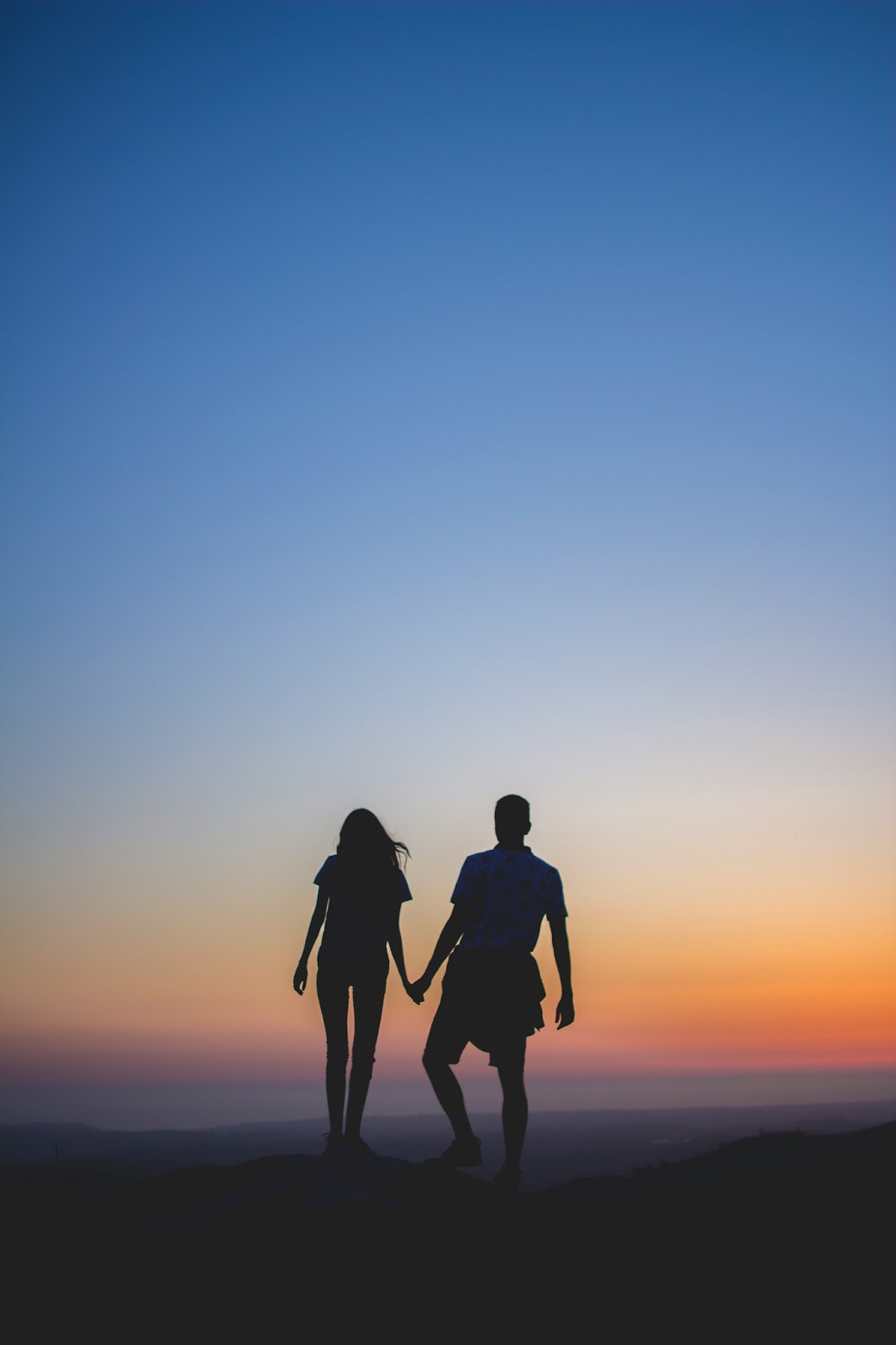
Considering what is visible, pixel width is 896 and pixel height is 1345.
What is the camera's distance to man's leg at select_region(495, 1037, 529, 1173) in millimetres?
7340

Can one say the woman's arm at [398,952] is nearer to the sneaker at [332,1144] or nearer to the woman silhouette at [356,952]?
the woman silhouette at [356,952]

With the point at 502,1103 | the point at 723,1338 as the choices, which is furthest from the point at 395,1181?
the point at 723,1338

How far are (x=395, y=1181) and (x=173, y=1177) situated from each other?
2.42 metres

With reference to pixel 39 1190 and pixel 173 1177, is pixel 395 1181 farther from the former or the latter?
pixel 39 1190

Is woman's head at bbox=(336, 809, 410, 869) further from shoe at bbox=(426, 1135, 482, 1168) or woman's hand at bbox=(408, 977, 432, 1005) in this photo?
shoe at bbox=(426, 1135, 482, 1168)

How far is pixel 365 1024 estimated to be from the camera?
8.11 meters

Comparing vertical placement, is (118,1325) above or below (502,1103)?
below

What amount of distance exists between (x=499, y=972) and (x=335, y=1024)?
138 cm

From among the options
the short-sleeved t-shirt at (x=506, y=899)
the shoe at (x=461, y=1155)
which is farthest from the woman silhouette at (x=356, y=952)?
the shoe at (x=461, y=1155)

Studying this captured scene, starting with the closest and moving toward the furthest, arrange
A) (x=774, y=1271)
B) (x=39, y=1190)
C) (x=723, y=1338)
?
(x=723, y=1338) → (x=774, y=1271) → (x=39, y=1190)

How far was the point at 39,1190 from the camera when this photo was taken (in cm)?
879

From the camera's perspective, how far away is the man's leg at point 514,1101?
24.1 ft

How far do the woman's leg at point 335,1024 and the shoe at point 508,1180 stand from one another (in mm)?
1415

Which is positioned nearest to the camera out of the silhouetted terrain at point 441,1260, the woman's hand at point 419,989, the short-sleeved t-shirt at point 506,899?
the silhouetted terrain at point 441,1260
